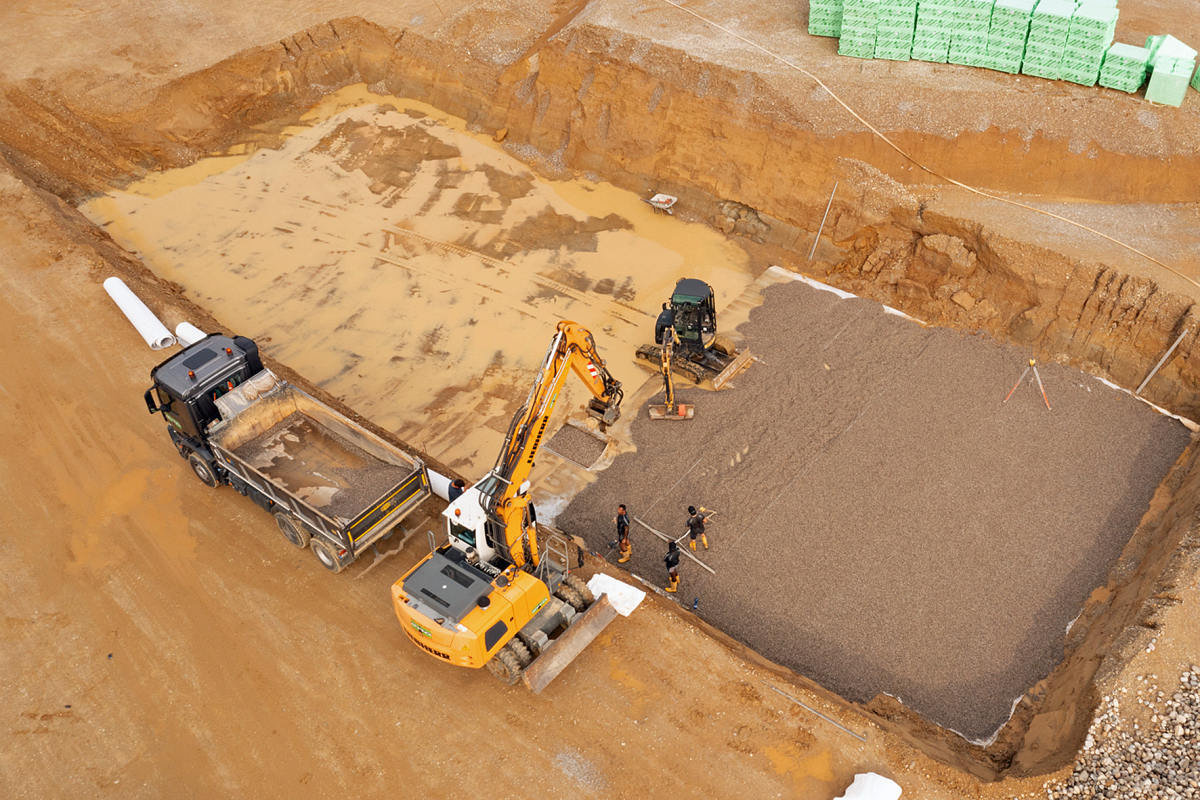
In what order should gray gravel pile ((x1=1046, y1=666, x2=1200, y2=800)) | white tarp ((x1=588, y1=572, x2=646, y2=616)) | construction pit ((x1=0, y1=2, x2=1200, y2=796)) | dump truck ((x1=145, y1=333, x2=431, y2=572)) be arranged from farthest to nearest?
dump truck ((x1=145, y1=333, x2=431, y2=572)), white tarp ((x1=588, y1=572, x2=646, y2=616)), construction pit ((x1=0, y1=2, x2=1200, y2=796)), gray gravel pile ((x1=1046, y1=666, x2=1200, y2=800))

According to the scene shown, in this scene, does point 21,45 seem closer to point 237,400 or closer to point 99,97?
point 99,97

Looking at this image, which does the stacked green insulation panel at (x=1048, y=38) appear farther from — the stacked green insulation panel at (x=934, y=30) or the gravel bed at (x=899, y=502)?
the gravel bed at (x=899, y=502)

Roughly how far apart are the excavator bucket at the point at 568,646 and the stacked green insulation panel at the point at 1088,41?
751 inches

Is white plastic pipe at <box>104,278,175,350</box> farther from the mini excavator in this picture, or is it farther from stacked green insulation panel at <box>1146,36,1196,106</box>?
stacked green insulation panel at <box>1146,36,1196,106</box>

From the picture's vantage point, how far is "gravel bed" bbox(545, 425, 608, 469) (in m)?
17.9

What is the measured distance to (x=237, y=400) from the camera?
1579cm

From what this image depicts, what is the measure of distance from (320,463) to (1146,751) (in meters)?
14.0

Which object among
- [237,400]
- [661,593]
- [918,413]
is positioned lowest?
[661,593]

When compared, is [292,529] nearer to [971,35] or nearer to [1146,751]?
[1146,751]

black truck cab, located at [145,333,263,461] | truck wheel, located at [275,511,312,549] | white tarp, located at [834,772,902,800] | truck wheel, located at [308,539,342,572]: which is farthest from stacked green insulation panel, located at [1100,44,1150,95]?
truck wheel, located at [275,511,312,549]

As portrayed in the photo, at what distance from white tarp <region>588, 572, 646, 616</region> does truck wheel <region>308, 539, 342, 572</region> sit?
14.5 feet

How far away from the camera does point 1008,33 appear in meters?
22.2

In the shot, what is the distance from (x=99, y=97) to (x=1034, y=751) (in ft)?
103

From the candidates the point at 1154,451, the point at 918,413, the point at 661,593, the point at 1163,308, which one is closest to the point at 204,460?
the point at 661,593
